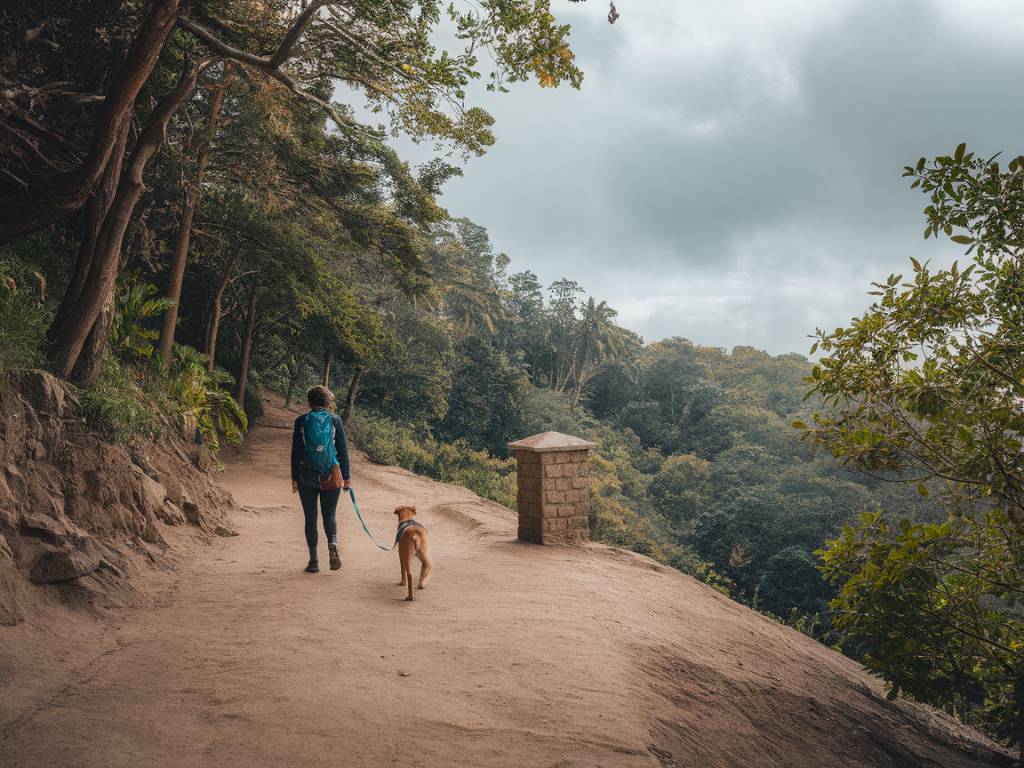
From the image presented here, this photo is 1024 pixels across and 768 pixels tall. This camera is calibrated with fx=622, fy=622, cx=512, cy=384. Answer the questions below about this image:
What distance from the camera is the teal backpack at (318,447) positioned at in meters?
5.84

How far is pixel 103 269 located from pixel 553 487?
230 inches

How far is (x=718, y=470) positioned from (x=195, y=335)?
83.1ft

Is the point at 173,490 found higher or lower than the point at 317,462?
lower

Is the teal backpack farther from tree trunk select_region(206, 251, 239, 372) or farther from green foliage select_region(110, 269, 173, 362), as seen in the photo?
tree trunk select_region(206, 251, 239, 372)

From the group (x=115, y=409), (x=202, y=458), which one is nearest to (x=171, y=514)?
(x=115, y=409)

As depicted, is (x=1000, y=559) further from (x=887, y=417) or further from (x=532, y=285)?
(x=532, y=285)

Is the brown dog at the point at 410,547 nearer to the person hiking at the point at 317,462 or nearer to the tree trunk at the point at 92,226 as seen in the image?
the person hiking at the point at 317,462

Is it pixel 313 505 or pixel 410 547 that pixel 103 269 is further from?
pixel 410 547

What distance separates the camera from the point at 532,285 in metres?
49.3

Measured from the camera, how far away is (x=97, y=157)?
667 centimetres

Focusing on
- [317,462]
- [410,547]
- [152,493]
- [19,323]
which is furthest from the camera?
[152,493]

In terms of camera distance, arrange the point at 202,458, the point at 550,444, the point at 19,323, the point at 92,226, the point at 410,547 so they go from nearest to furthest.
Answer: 1. the point at 410,547
2. the point at 19,323
3. the point at 92,226
4. the point at 550,444
5. the point at 202,458

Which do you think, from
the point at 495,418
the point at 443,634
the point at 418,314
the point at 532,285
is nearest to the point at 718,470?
the point at 495,418

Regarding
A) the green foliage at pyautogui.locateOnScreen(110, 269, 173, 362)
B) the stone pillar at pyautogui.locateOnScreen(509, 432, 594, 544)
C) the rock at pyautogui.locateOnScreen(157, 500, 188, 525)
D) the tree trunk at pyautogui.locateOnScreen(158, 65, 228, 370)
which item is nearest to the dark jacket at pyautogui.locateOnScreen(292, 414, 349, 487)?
the rock at pyautogui.locateOnScreen(157, 500, 188, 525)
